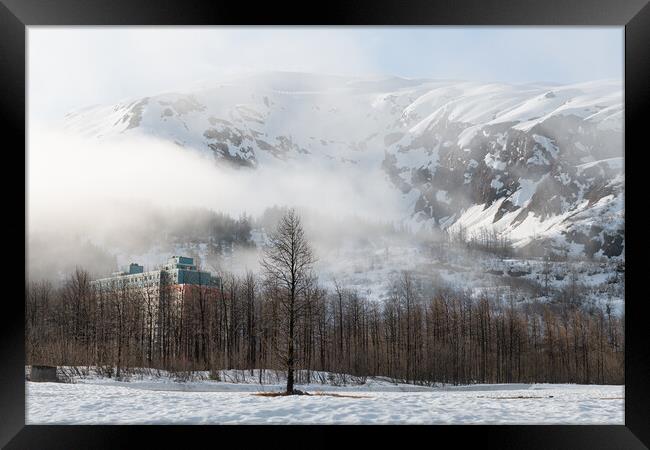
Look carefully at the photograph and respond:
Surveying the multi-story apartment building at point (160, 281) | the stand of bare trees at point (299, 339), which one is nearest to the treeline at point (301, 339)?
the stand of bare trees at point (299, 339)

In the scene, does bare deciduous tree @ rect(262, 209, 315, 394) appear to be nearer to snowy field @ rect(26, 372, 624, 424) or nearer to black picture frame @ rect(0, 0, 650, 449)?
snowy field @ rect(26, 372, 624, 424)

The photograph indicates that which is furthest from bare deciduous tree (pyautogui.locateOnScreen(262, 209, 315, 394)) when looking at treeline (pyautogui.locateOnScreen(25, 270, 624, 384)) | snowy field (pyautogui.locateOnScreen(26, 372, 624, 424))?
treeline (pyautogui.locateOnScreen(25, 270, 624, 384))

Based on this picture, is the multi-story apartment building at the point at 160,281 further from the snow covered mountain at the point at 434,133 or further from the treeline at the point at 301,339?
the snow covered mountain at the point at 434,133

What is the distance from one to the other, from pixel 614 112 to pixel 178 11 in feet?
174

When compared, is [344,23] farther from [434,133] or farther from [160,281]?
[434,133]

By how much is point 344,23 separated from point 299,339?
51.6ft

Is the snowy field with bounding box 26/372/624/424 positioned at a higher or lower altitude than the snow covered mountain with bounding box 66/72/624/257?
lower

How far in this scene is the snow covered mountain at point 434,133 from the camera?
44562mm

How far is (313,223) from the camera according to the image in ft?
142

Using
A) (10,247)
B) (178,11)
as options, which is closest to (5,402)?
(10,247)

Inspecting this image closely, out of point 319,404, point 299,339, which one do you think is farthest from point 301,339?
point 319,404

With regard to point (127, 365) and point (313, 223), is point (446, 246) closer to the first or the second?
point (313, 223)

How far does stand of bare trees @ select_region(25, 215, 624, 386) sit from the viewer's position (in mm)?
18359

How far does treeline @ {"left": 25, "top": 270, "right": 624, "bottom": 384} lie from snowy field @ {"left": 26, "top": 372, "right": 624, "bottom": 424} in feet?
4.26
